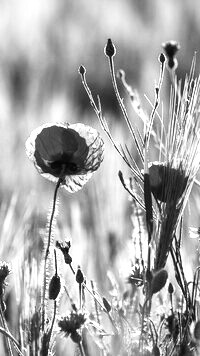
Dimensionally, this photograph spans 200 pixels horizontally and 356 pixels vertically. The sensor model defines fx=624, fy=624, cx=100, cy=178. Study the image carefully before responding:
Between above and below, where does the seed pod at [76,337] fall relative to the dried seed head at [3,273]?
below

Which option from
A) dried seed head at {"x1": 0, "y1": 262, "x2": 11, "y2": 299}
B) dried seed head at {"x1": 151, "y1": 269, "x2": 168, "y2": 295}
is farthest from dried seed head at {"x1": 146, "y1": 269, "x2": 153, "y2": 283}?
dried seed head at {"x1": 0, "y1": 262, "x2": 11, "y2": 299}

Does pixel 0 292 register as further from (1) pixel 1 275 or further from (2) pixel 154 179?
(2) pixel 154 179

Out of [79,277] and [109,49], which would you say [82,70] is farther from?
[79,277]

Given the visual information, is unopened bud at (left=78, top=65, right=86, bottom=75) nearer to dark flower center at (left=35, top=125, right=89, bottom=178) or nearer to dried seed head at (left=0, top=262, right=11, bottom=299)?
dark flower center at (left=35, top=125, right=89, bottom=178)

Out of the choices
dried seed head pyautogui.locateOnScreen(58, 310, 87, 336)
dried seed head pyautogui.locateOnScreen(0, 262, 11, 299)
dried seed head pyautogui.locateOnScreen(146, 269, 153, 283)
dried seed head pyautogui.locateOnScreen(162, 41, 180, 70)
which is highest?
dried seed head pyautogui.locateOnScreen(162, 41, 180, 70)

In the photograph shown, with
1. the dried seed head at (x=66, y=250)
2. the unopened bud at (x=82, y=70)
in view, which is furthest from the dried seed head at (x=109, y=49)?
the dried seed head at (x=66, y=250)

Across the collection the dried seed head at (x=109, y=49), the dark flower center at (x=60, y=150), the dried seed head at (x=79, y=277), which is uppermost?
the dried seed head at (x=109, y=49)

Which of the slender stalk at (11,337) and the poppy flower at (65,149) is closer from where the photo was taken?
the slender stalk at (11,337)

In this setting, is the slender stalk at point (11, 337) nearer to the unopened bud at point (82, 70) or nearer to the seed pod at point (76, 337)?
the seed pod at point (76, 337)

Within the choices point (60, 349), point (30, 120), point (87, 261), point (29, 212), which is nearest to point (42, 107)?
point (30, 120)
